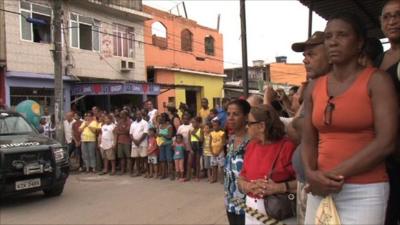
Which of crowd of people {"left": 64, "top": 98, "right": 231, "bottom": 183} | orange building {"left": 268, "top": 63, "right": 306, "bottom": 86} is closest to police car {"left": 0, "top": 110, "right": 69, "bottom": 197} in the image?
crowd of people {"left": 64, "top": 98, "right": 231, "bottom": 183}

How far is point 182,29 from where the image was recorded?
32.7 metres

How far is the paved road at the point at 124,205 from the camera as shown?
8039 millimetres

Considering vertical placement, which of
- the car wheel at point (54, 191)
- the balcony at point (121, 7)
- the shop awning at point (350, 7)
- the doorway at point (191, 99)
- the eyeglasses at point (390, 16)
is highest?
the balcony at point (121, 7)

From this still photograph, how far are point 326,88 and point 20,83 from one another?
1912cm

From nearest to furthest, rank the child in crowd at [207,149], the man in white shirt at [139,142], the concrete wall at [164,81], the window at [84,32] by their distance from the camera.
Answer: the child in crowd at [207,149]
the man in white shirt at [139,142]
the window at [84,32]
the concrete wall at [164,81]

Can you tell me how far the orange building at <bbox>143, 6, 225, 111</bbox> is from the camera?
29172 mm

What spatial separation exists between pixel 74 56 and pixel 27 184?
566 inches

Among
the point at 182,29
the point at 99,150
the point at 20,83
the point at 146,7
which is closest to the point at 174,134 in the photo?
the point at 99,150

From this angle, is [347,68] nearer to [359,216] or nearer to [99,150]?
[359,216]

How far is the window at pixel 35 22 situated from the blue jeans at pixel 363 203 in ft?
61.7

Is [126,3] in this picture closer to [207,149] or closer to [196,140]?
[196,140]

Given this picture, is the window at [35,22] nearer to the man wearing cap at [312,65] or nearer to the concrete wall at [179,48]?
the concrete wall at [179,48]

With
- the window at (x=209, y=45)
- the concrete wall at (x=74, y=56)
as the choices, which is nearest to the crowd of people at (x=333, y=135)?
the concrete wall at (x=74, y=56)

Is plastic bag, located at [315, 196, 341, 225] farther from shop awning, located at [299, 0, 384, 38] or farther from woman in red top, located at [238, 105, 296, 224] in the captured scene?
shop awning, located at [299, 0, 384, 38]
